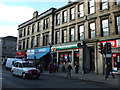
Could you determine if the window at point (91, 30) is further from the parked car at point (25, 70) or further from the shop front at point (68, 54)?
the parked car at point (25, 70)

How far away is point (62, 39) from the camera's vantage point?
25.3m

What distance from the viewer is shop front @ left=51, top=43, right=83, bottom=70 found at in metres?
21.1

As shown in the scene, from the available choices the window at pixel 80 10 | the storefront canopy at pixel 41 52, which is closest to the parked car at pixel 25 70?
the storefront canopy at pixel 41 52

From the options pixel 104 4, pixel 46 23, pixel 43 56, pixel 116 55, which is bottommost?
pixel 43 56

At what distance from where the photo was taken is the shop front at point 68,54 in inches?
831

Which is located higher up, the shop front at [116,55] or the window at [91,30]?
the window at [91,30]

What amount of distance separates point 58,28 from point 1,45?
46805 millimetres

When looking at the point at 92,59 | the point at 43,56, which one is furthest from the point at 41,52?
the point at 92,59

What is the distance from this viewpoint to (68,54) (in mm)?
23812

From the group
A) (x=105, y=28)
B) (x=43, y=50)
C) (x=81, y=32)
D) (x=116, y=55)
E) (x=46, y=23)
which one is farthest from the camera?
(x=46, y=23)

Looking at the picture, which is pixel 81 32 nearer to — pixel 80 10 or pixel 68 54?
pixel 80 10

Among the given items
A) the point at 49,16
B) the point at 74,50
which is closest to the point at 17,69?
the point at 74,50

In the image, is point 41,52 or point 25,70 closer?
point 25,70

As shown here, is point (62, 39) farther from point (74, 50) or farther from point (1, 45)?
point (1, 45)
